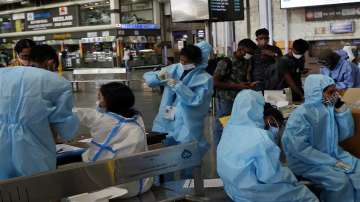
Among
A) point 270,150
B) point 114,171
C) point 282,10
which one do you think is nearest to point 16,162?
point 114,171

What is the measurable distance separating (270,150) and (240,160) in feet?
0.53

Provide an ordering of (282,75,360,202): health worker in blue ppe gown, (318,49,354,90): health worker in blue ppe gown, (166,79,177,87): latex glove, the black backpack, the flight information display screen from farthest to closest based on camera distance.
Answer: the flight information display screen
the black backpack
(318,49,354,90): health worker in blue ppe gown
(166,79,177,87): latex glove
(282,75,360,202): health worker in blue ppe gown

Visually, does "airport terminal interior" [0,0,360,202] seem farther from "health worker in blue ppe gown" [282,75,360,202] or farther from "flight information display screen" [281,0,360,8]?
"flight information display screen" [281,0,360,8]

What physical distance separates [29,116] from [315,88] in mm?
1876

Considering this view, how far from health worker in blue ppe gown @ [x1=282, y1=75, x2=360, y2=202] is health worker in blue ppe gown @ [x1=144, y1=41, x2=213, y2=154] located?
42.1 inches

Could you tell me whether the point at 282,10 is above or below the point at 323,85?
above

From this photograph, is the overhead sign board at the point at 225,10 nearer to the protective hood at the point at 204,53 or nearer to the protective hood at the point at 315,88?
the protective hood at the point at 204,53

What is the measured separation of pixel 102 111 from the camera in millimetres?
2783

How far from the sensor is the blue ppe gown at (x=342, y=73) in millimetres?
4988

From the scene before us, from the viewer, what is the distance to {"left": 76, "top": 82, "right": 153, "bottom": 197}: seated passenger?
2.65m

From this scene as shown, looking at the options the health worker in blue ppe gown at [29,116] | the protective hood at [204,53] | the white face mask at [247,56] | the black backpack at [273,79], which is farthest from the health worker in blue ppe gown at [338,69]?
the health worker in blue ppe gown at [29,116]

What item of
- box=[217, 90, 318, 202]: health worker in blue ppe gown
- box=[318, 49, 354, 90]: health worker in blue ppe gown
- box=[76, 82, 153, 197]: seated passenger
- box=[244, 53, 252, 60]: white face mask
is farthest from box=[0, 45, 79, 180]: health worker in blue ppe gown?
box=[318, 49, 354, 90]: health worker in blue ppe gown

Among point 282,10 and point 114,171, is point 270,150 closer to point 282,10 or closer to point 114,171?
point 114,171

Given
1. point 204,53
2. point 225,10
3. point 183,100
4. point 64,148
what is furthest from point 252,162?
point 225,10
